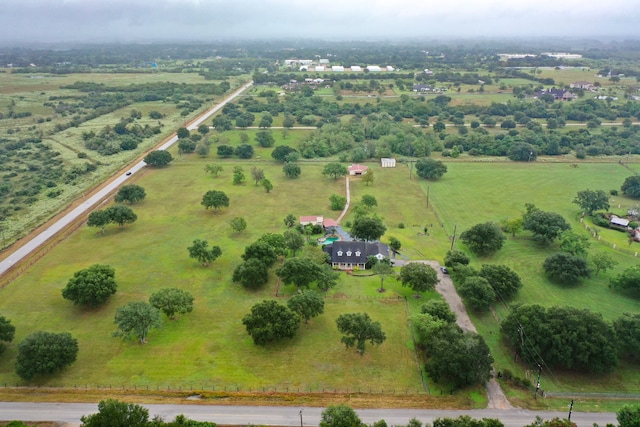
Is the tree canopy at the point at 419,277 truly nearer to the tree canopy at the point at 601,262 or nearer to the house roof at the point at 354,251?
the house roof at the point at 354,251

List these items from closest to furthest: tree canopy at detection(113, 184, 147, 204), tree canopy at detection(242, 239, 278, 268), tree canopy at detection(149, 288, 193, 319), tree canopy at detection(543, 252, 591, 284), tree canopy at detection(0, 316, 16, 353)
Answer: tree canopy at detection(0, 316, 16, 353) → tree canopy at detection(149, 288, 193, 319) → tree canopy at detection(543, 252, 591, 284) → tree canopy at detection(242, 239, 278, 268) → tree canopy at detection(113, 184, 147, 204)

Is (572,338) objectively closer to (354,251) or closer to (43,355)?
(354,251)

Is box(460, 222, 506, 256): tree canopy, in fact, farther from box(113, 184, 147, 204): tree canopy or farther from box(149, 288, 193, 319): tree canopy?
box(113, 184, 147, 204): tree canopy

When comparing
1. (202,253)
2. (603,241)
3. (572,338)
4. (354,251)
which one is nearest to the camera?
(572,338)

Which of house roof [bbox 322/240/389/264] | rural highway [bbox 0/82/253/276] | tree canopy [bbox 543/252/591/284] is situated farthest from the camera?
rural highway [bbox 0/82/253/276]

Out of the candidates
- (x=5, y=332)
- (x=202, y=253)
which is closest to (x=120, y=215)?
(x=202, y=253)

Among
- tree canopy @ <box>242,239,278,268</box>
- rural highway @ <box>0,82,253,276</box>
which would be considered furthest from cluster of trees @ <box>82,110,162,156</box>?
tree canopy @ <box>242,239,278,268</box>
